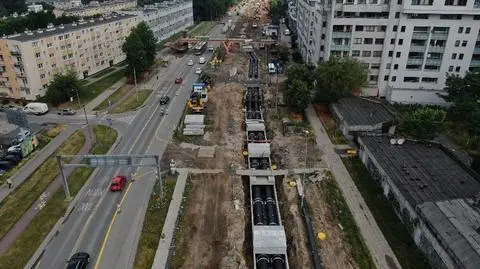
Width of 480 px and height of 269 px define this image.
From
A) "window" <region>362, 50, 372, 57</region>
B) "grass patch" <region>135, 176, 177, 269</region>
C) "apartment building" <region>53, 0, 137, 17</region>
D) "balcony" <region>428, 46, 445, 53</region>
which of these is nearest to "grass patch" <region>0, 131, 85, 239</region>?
"grass patch" <region>135, 176, 177, 269</region>

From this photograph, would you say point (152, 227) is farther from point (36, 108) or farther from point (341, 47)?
point (341, 47)

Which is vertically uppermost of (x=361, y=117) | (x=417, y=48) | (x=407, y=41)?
(x=407, y=41)

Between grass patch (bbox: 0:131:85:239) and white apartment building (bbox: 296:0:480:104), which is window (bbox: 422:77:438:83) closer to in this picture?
white apartment building (bbox: 296:0:480:104)

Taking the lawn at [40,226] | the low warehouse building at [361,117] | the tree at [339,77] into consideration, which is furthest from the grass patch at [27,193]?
the tree at [339,77]

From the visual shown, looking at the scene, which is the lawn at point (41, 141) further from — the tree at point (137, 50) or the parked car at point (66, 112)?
the tree at point (137, 50)

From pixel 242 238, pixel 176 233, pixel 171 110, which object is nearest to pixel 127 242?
pixel 176 233

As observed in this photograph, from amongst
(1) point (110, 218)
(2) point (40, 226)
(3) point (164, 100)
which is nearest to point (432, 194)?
(1) point (110, 218)

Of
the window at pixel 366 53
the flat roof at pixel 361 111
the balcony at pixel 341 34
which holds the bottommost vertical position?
the flat roof at pixel 361 111
